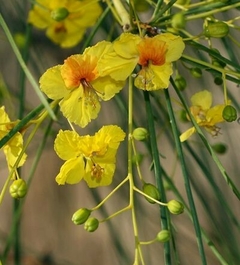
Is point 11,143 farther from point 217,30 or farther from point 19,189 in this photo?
point 217,30

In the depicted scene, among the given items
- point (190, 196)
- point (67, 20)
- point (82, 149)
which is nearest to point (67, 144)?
point (82, 149)

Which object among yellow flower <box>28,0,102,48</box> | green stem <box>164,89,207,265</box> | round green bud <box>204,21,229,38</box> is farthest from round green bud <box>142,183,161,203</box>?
yellow flower <box>28,0,102,48</box>

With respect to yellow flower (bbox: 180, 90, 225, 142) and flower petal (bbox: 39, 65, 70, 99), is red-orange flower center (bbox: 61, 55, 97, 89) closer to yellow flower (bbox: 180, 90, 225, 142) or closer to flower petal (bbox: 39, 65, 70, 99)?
flower petal (bbox: 39, 65, 70, 99)

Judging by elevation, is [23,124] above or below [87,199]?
above

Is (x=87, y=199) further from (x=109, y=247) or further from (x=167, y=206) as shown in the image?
(x=167, y=206)

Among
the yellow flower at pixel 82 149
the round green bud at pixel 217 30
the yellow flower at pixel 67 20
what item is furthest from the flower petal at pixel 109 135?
the yellow flower at pixel 67 20

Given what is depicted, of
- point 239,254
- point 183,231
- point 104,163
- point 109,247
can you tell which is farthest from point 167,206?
point 109,247
